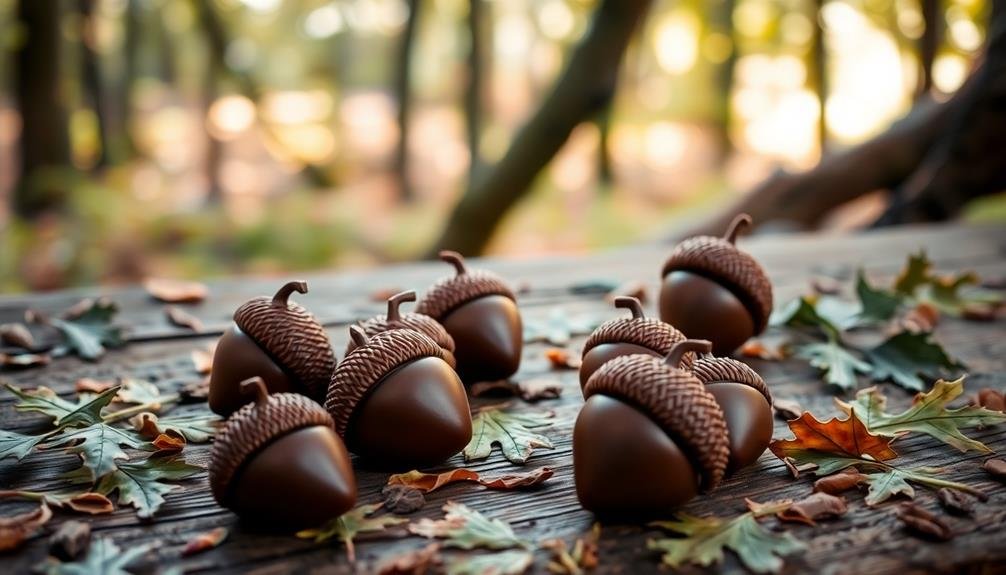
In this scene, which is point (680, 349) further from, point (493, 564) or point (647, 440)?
point (493, 564)

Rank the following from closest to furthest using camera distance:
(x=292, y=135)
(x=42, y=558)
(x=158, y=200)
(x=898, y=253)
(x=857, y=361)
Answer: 1. (x=42, y=558)
2. (x=857, y=361)
3. (x=898, y=253)
4. (x=158, y=200)
5. (x=292, y=135)

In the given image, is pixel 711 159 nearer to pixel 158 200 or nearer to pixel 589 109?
pixel 158 200

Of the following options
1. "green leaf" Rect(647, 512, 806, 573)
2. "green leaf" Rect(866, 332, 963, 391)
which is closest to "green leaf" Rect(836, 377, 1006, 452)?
"green leaf" Rect(866, 332, 963, 391)

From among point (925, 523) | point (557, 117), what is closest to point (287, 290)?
point (925, 523)

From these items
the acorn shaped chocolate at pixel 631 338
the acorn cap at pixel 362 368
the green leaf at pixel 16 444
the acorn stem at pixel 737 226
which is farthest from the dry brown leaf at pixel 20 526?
the acorn stem at pixel 737 226

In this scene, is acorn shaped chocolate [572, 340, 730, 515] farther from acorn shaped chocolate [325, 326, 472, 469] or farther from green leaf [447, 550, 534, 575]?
acorn shaped chocolate [325, 326, 472, 469]

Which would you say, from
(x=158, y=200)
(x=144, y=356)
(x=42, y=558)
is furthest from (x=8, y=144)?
(x=42, y=558)

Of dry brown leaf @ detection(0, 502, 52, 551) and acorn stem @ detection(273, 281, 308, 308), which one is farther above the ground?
acorn stem @ detection(273, 281, 308, 308)
